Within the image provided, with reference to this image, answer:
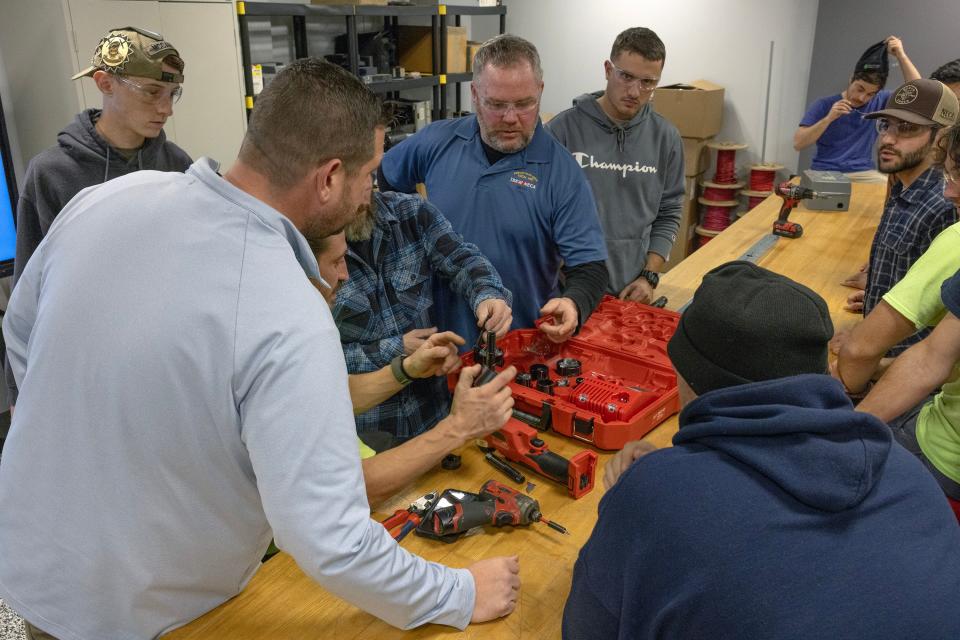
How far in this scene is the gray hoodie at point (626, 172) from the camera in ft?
10.4

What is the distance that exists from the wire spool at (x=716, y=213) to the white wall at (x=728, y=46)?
490 millimetres

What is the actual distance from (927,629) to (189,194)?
4.03ft

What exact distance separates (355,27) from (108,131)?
219cm

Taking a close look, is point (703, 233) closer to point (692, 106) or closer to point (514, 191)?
point (692, 106)

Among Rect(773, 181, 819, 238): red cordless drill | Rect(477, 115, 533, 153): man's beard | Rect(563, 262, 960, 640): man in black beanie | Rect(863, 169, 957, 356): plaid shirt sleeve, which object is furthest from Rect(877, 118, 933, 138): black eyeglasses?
Rect(563, 262, 960, 640): man in black beanie

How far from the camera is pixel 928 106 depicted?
2.91 metres

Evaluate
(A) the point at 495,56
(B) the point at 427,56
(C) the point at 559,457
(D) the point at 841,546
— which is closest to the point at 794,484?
(D) the point at 841,546

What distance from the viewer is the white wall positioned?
20.0 ft

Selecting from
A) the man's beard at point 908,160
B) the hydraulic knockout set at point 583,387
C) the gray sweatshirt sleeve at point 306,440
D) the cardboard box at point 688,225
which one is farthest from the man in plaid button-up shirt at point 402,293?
the cardboard box at point 688,225

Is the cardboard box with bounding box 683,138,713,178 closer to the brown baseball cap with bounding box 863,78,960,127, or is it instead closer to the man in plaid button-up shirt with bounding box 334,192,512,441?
the brown baseball cap with bounding box 863,78,960,127

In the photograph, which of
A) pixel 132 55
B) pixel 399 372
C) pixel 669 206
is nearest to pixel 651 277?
pixel 669 206

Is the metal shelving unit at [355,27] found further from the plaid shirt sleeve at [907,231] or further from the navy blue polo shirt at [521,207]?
the plaid shirt sleeve at [907,231]

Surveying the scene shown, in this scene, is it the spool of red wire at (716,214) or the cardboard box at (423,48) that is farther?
the spool of red wire at (716,214)

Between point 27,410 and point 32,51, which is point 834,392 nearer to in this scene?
point 27,410
